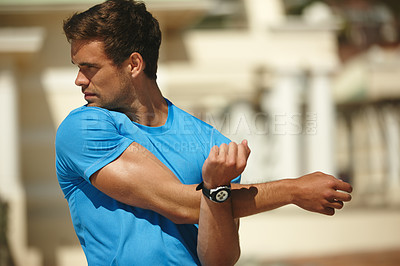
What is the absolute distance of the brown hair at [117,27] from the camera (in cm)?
183

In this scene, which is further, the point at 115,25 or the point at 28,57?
the point at 28,57

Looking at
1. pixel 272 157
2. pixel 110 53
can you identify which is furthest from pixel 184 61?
pixel 110 53

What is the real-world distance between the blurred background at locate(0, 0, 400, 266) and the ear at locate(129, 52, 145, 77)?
367cm

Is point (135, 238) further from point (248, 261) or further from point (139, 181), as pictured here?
point (248, 261)

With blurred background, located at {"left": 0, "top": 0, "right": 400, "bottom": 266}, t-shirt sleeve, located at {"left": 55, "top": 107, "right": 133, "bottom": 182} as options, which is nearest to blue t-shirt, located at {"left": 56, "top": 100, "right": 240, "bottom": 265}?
t-shirt sleeve, located at {"left": 55, "top": 107, "right": 133, "bottom": 182}

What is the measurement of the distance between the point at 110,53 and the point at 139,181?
45 cm

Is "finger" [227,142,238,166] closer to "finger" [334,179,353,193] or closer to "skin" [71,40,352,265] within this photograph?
"skin" [71,40,352,265]

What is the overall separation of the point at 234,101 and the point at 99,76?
7.62 metres

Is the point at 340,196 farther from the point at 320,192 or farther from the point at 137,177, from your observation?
the point at 137,177

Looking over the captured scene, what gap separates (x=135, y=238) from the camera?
1813 millimetres

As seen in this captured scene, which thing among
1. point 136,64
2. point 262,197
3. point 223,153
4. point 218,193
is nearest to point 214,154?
point 223,153

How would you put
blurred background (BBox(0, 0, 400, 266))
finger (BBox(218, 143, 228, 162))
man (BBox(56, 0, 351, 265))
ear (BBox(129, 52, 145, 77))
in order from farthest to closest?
1. blurred background (BBox(0, 0, 400, 266))
2. ear (BBox(129, 52, 145, 77))
3. man (BBox(56, 0, 351, 265))
4. finger (BBox(218, 143, 228, 162))

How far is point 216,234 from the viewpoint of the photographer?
1770 mm

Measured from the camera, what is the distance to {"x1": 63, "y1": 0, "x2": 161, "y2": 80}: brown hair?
1.83m
